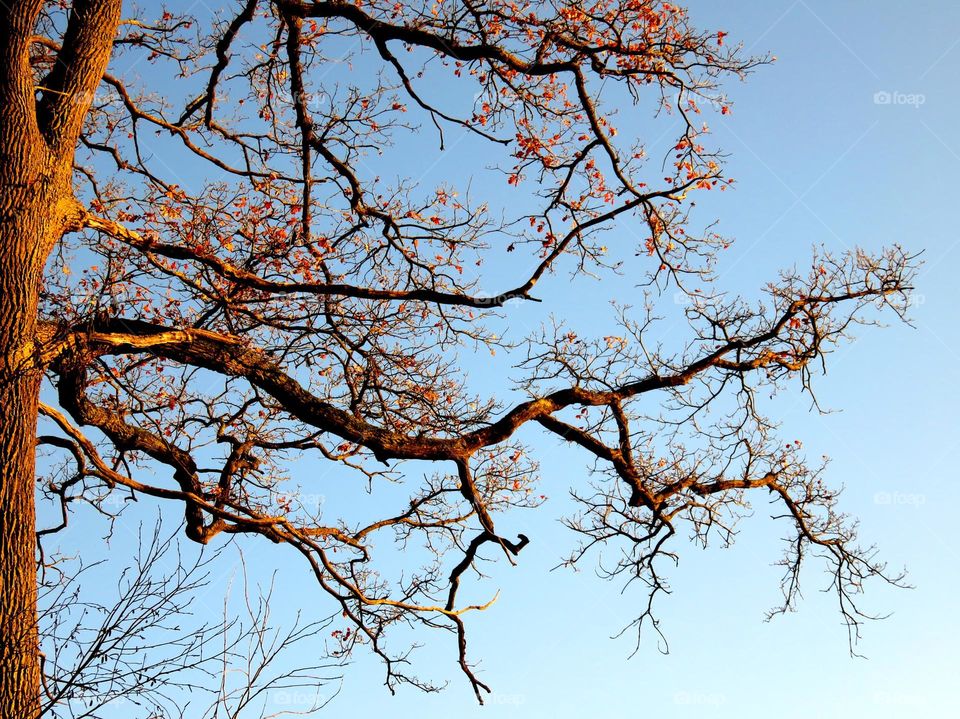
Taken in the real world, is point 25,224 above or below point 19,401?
above

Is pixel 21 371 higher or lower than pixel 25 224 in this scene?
lower

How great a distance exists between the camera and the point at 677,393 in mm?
7086

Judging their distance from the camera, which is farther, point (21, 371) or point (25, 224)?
point (25, 224)

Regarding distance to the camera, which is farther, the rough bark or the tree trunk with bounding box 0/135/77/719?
the rough bark

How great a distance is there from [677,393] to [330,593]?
309cm

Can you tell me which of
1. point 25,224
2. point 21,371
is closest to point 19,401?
point 21,371

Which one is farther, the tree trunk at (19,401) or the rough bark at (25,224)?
the rough bark at (25,224)

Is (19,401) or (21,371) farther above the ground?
(21,371)

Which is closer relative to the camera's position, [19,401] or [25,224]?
[19,401]

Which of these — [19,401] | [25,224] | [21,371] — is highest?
[25,224]

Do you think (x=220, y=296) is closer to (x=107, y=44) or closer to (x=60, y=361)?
(x=60, y=361)

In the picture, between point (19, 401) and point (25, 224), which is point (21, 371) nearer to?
point (19, 401)

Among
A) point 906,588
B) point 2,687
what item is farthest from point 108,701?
point 906,588

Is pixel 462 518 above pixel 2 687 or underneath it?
above
